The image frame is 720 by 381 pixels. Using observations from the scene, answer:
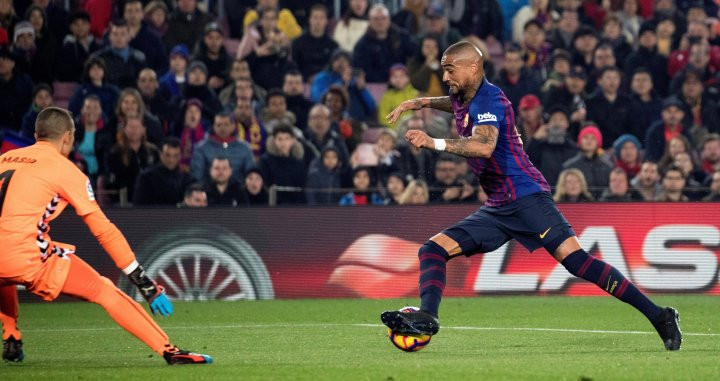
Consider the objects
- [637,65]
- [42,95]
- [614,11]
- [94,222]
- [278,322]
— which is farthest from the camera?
[614,11]

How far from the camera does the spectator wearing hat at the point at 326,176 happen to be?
17141 millimetres

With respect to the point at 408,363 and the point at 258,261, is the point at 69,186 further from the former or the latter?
the point at 258,261

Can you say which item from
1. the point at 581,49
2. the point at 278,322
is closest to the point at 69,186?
the point at 278,322

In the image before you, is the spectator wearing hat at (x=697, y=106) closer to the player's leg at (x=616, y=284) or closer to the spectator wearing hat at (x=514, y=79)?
the spectator wearing hat at (x=514, y=79)

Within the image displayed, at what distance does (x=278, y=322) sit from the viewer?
507 inches

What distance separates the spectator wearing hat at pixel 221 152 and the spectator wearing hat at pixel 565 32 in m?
6.00

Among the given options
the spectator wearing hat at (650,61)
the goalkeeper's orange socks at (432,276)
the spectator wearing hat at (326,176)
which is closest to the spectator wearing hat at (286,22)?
the spectator wearing hat at (326,176)

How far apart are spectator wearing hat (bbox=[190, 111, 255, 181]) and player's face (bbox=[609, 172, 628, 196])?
4.79 metres

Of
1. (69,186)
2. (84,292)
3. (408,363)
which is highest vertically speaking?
(69,186)

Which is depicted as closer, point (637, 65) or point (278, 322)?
point (278, 322)

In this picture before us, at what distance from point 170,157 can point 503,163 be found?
829 cm

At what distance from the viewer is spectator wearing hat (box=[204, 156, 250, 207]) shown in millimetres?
16906

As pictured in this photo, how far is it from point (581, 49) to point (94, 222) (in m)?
13.7

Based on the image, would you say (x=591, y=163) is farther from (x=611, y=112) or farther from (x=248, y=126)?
(x=248, y=126)
